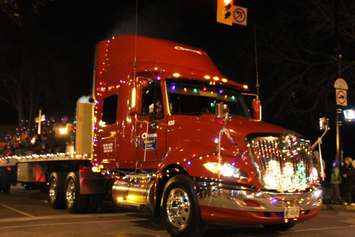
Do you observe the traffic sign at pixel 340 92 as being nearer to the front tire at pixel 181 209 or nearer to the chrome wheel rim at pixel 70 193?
the chrome wheel rim at pixel 70 193

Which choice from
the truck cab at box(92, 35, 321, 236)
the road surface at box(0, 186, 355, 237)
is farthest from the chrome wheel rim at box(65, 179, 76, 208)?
the truck cab at box(92, 35, 321, 236)

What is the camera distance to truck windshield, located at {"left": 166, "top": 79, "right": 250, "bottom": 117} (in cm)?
985

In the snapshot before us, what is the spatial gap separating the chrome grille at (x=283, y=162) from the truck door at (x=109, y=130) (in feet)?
12.3

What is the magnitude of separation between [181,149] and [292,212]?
210 centimetres

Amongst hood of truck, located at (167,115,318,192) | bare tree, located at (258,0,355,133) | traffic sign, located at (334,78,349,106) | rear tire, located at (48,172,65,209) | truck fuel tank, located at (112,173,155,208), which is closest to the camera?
hood of truck, located at (167,115,318,192)

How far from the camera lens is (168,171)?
9500 mm

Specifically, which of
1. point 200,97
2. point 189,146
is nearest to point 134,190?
point 189,146

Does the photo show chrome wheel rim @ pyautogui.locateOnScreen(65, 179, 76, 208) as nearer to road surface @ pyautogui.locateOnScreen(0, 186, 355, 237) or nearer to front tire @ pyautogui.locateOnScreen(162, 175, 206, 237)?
road surface @ pyautogui.locateOnScreen(0, 186, 355, 237)

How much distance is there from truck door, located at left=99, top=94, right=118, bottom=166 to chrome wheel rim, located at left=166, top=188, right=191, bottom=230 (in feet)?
8.04

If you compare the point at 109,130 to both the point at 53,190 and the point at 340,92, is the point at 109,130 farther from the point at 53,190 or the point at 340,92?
the point at 340,92

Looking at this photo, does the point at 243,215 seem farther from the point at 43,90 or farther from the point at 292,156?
the point at 43,90

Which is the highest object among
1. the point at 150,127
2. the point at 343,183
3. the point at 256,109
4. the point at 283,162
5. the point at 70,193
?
the point at 256,109

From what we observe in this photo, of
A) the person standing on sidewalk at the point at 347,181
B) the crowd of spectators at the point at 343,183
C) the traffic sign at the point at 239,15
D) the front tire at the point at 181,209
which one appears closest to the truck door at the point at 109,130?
the front tire at the point at 181,209

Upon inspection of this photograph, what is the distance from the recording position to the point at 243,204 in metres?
8.28
